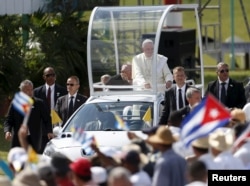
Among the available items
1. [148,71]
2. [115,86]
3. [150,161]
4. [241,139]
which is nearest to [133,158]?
[150,161]

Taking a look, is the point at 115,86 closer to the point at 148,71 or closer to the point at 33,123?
the point at 148,71

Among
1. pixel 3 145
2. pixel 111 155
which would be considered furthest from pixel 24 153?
pixel 3 145

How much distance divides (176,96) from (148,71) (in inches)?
57.1

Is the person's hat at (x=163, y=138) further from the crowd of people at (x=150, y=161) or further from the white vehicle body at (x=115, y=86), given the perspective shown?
the white vehicle body at (x=115, y=86)

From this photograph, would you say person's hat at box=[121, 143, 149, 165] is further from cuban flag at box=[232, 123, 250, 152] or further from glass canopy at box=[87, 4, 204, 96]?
glass canopy at box=[87, 4, 204, 96]

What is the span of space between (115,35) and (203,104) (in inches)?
347

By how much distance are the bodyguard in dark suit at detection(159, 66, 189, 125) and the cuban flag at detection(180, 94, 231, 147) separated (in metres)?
5.42

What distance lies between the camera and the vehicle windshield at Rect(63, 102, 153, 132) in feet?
56.2

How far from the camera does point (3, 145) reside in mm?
22906

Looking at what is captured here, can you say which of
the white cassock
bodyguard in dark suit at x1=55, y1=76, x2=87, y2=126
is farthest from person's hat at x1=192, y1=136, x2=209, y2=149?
bodyguard in dark suit at x1=55, y1=76, x2=87, y2=126

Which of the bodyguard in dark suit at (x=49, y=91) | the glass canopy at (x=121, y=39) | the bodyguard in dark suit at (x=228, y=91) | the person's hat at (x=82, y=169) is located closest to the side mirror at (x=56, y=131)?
the glass canopy at (x=121, y=39)

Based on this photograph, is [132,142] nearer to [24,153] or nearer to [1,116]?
[24,153]

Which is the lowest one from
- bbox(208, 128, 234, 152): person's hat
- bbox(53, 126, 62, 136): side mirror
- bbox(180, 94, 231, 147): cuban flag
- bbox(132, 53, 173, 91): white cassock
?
bbox(53, 126, 62, 136): side mirror

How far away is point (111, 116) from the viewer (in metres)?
17.5
